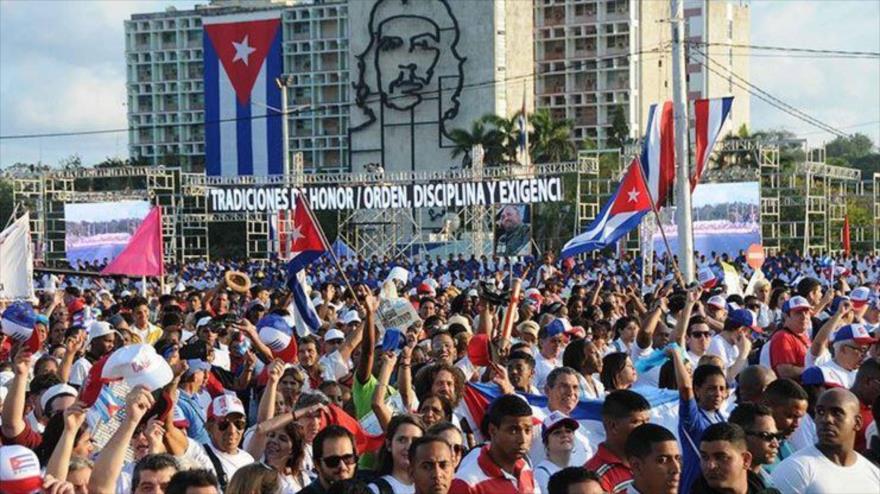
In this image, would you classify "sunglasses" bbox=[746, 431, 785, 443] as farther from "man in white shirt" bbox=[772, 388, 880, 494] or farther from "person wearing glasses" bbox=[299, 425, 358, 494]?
"person wearing glasses" bbox=[299, 425, 358, 494]

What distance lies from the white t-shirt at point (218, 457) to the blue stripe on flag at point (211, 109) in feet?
280

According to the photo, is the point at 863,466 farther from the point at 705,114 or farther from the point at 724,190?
the point at 724,190

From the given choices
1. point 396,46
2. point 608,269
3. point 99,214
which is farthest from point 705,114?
point 396,46

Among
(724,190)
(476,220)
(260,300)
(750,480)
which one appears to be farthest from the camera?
(476,220)

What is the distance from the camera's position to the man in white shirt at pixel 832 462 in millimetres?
6648

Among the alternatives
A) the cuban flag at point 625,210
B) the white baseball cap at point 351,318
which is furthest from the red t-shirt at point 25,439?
the cuban flag at point 625,210

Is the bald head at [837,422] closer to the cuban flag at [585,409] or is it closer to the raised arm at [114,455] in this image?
the cuban flag at [585,409]

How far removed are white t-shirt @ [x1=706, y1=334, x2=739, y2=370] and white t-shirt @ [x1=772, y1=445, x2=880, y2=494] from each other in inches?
201

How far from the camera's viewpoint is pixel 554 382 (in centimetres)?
838

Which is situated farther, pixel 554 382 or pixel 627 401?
pixel 554 382

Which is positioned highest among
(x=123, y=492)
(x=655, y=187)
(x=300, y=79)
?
(x=300, y=79)

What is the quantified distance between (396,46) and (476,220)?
44463mm

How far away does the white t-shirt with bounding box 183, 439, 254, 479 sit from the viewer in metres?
7.48

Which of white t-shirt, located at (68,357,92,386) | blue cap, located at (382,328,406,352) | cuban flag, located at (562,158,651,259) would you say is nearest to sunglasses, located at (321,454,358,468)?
blue cap, located at (382,328,406,352)
